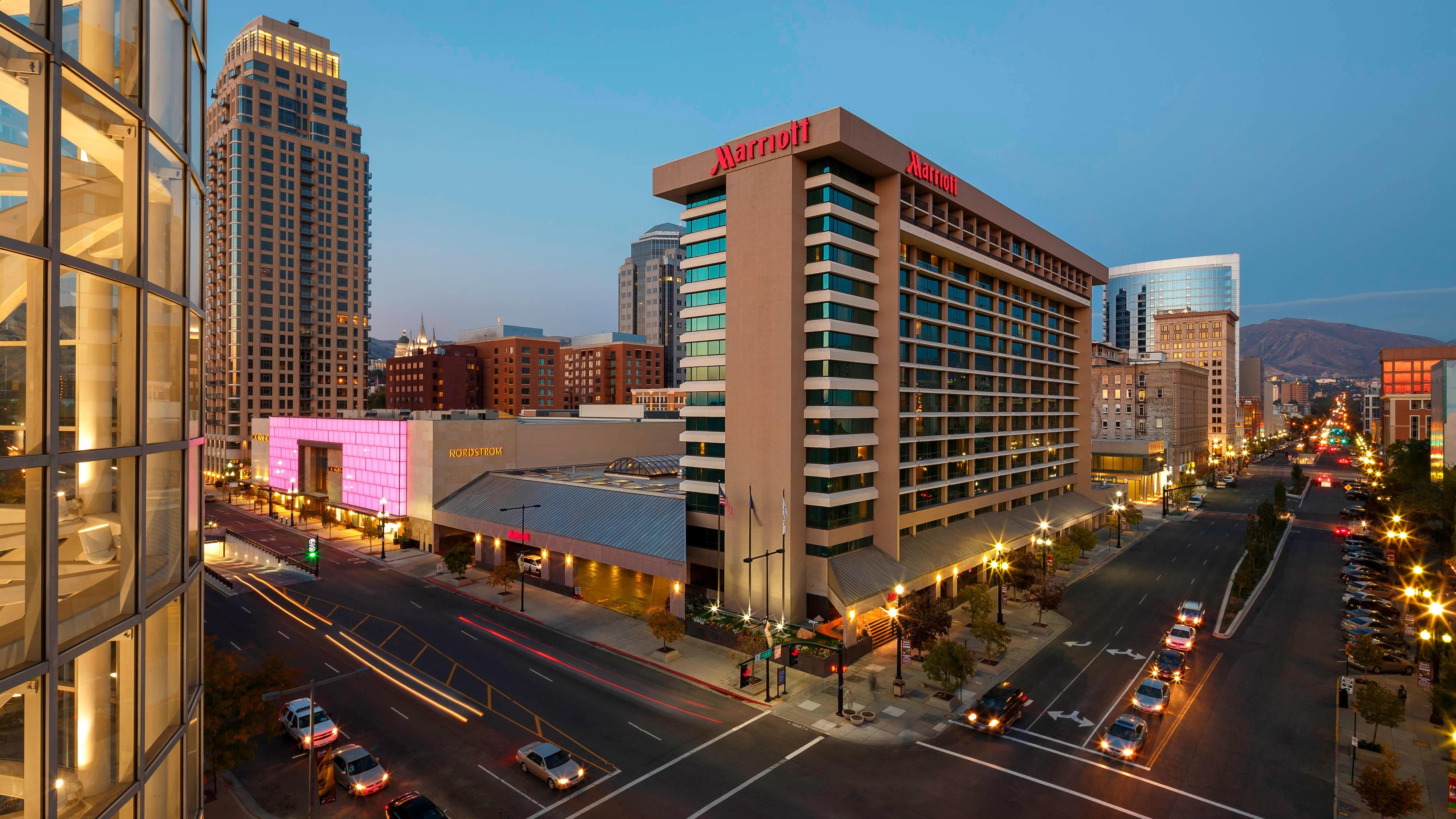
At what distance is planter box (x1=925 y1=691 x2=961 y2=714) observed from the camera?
3772cm

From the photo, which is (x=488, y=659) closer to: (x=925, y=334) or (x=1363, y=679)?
(x=925, y=334)

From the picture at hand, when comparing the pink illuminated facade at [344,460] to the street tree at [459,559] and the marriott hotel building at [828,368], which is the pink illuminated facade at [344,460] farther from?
the marriott hotel building at [828,368]

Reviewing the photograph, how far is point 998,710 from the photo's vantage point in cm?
3500

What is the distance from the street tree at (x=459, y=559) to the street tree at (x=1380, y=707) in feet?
199

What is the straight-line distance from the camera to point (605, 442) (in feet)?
319

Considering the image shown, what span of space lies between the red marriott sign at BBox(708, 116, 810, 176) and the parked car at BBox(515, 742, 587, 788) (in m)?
39.7

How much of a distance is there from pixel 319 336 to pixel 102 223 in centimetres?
15124

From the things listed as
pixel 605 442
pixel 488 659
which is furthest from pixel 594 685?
pixel 605 442

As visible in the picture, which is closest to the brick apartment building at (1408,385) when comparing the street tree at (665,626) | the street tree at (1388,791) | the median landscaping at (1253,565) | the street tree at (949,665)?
the median landscaping at (1253,565)

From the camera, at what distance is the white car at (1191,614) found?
5147 cm

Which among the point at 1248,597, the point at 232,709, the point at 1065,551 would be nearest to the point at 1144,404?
the point at 1248,597

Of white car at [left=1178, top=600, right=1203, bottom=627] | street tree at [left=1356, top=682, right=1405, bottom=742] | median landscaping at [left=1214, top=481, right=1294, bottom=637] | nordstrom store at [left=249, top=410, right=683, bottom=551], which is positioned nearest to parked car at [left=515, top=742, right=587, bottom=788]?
street tree at [left=1356, top=682, right=1405, bottom=742]

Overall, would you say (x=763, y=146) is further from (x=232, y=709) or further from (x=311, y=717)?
(x=232, y=709)

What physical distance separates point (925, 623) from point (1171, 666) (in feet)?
49.1
